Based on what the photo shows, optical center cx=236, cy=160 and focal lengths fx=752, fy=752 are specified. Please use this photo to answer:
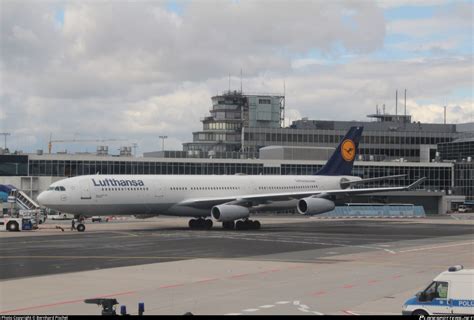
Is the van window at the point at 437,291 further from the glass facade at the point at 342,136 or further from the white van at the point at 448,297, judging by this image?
the glass facade at the point at 342,136

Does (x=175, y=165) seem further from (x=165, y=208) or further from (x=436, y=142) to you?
(x=436, y=142)

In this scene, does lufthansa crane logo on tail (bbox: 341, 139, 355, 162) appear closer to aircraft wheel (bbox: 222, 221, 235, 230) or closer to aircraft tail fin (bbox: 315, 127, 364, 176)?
aircraft tail fin (bbox: 315, 127, 364, 176)

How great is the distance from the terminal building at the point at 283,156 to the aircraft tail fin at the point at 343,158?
3293 cm

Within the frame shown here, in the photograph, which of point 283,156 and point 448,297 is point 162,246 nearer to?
point 448,297

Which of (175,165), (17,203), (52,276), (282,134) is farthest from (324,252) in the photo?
(282,134)

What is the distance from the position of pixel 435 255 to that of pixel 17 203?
48703mm

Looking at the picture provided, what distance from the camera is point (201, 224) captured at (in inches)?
2685

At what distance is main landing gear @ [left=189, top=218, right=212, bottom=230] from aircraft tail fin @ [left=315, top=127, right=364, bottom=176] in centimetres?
1641

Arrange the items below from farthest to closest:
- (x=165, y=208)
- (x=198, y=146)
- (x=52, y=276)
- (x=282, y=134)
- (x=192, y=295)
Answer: (x=198, y=146) → (x=282, y=134) → (x=165, y=208) → (x=52, y=276) → (x=192, y=295)

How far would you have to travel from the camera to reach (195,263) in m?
36.8

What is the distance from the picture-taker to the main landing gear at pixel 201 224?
6781 centimetres

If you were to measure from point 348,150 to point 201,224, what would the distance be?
2070 centimetres

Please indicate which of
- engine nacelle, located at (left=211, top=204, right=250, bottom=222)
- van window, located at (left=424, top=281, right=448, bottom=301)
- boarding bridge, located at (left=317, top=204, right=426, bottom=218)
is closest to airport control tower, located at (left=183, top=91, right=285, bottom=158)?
boarding bridge, located at (left=317, top=204, right=426, bottom=218)

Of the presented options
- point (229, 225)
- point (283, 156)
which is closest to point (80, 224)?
point (229, 225)
